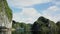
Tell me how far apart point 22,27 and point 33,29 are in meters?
2.58

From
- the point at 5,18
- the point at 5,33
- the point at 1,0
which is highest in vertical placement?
the point at 1,0

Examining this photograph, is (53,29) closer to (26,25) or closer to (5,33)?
(26,25)

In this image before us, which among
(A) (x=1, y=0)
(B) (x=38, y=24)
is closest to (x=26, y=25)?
(B) (x=38, y=24)

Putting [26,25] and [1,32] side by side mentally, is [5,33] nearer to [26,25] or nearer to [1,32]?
[1,32]

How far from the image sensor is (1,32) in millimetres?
6871

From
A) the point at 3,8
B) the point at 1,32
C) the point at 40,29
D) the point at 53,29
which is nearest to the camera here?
the point at 1,32

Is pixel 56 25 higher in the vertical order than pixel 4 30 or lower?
higher

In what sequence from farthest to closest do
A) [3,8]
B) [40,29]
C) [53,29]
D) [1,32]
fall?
[40,29]
[53,29]
[3,8]
[1,32]

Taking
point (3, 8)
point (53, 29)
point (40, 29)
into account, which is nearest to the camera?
point (3, 8)

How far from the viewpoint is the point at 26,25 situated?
3328 cm

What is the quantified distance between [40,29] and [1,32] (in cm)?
2731

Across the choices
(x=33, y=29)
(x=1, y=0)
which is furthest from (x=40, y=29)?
(x=1, y=0)

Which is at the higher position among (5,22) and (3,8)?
(3,8)

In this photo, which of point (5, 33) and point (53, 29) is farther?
point (53, 29)
